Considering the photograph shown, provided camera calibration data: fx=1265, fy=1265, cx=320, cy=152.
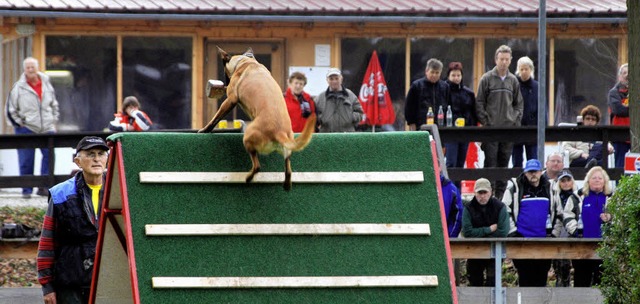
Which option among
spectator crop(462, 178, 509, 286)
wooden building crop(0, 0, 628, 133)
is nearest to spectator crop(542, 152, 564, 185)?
spectator crop(462, 178, 509, 286)

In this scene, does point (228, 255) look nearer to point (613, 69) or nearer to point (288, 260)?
point (288, 260)

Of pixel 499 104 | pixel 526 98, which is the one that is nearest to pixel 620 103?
pixel 526 98

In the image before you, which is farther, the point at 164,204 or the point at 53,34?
the point at 53,34

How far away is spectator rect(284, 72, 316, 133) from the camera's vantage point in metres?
14.8

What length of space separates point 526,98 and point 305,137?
9.71 meters

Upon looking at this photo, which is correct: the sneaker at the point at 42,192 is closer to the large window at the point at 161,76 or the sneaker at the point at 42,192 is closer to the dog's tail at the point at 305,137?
the large window at the point at 161,76

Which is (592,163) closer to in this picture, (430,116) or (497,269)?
(430,116)

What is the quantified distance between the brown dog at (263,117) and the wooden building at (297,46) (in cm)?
1192

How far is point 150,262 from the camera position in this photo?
264 inches

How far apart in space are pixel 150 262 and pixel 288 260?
77 centimetres

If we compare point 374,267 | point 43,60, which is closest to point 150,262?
point 374,267

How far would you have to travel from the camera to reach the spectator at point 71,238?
7.68 m

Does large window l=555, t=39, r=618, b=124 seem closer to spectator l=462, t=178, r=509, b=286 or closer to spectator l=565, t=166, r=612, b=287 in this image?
spectator l=565, t=166, r=612, b=287

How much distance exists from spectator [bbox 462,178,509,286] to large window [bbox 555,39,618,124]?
898 centimetres
